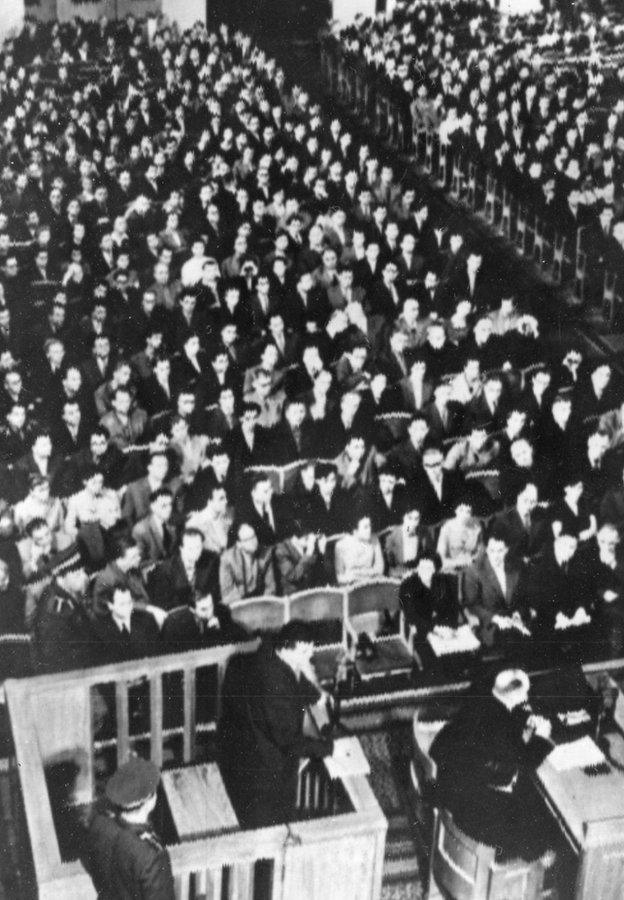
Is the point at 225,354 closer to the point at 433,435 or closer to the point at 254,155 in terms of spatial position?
the point at 433,435

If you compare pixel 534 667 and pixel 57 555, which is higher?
pixel 57 555

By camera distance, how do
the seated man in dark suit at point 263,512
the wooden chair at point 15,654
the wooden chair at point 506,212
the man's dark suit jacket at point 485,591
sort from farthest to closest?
the wooden chair at point 506,212, the seated man in dark suit at point 263,512, the man's dark suit jacket at point 485,591, the wooden chair at point 15,654

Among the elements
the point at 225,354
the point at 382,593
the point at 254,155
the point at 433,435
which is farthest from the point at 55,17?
the point at 382,593

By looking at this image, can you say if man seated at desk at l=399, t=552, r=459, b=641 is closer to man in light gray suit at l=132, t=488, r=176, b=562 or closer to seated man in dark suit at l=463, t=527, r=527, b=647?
seated man in dark suit at l=463, t=527, r=527, b=647

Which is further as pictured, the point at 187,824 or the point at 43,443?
→ the point at 43,443

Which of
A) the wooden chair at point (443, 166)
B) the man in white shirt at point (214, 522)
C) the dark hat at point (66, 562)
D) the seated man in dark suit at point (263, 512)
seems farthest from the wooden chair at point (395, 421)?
the wooden chair at point (443, 166)

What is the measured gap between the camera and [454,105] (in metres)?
14.8

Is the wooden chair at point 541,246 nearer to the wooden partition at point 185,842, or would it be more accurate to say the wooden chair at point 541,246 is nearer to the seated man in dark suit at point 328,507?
the seated man in dark suit at point 328,507

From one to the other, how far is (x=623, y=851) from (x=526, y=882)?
46cm

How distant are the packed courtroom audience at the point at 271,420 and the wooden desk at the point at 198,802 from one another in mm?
1024

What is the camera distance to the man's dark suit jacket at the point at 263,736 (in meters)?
4.10

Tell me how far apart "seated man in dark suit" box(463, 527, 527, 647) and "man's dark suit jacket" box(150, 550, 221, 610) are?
151 cm

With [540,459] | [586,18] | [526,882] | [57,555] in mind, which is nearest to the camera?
[526,882]

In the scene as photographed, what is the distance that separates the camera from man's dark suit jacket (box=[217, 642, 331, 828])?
13.5ft
